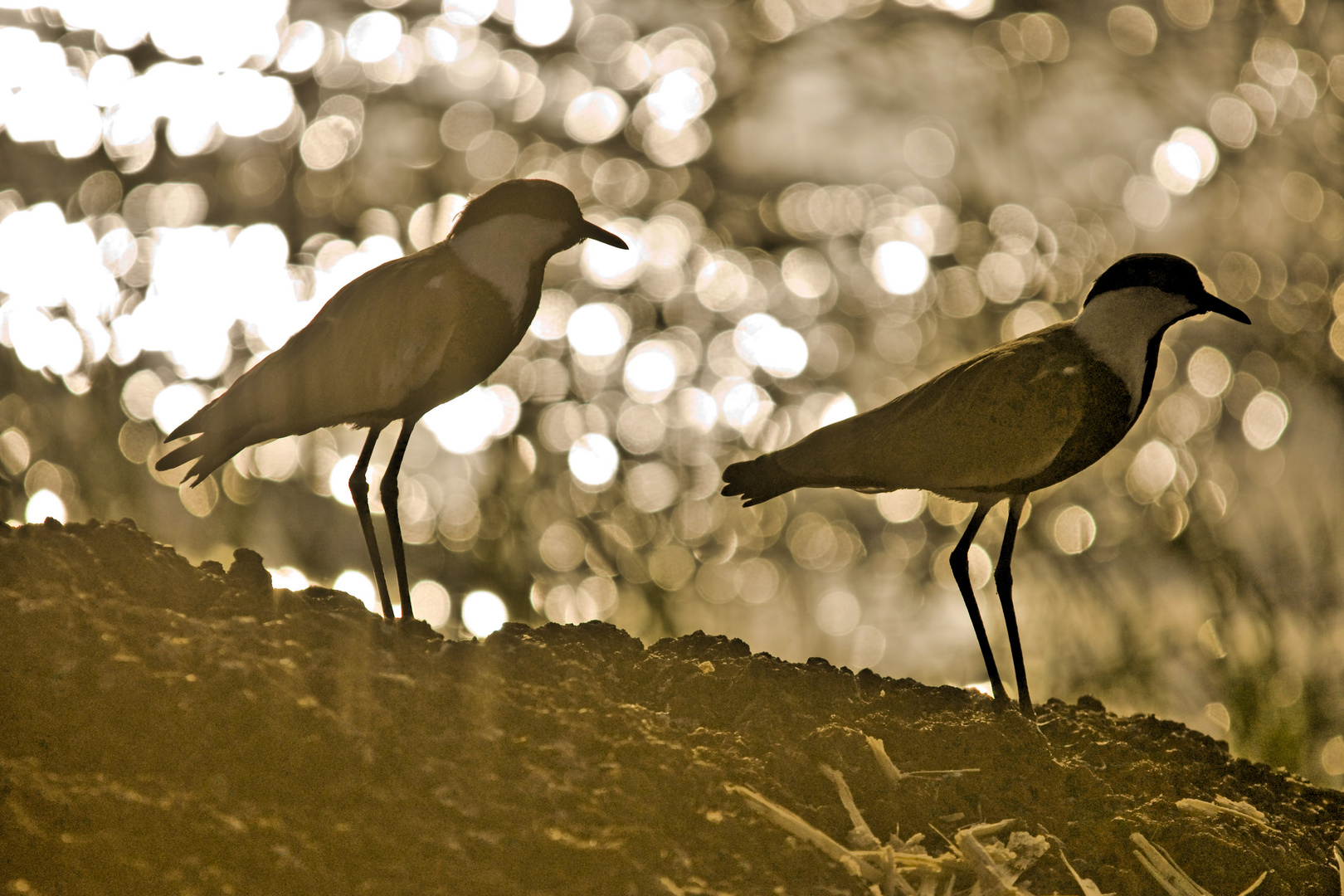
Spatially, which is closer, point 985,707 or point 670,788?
point 670,788

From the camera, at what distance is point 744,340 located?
1195 centimetres

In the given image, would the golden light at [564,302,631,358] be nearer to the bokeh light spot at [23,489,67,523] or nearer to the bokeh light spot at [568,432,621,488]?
the bokeh light spot at [568,432,621,488]

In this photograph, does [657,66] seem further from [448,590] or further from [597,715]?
[597,715]

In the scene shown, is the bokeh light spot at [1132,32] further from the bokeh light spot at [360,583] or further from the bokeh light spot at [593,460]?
the bokeh light spot at [360,583]

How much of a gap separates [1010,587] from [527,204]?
2.52 m

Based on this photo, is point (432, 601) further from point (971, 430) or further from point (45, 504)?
point (971, 430)

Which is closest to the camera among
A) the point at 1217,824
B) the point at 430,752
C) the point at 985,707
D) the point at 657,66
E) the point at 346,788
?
the point at 346,788

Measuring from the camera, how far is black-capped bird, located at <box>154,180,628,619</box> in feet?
14.6

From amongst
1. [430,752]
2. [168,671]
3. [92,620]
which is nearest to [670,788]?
[430,752]

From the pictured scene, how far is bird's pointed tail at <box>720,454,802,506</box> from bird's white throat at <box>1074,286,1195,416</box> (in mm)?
1326

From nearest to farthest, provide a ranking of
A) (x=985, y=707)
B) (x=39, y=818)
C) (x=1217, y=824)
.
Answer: (x=39, y=818) < (x=1217, y=824) < (x=985, y=707)

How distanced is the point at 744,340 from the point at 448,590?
3915 millimetres

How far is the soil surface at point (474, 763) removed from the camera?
2.55 metres

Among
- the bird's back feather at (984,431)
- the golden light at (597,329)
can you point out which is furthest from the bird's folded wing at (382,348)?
the golden light at (597,329)
